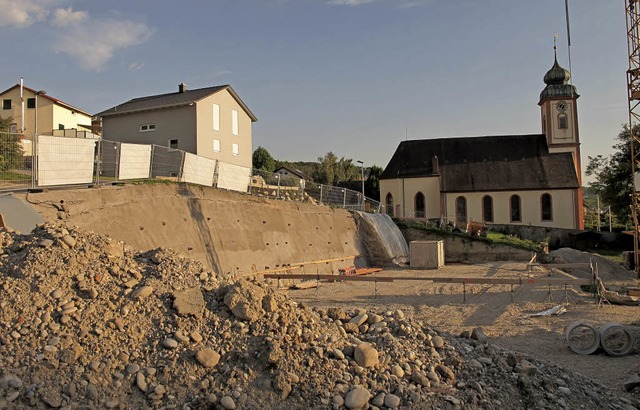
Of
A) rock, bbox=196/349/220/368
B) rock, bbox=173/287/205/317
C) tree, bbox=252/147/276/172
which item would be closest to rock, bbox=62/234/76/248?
rock, bbox=173/287/205/317

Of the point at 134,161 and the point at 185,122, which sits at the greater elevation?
the point at 185,122

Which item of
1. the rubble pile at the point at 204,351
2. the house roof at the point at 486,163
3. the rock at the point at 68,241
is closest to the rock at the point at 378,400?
the rubble pile at the point at 204,351

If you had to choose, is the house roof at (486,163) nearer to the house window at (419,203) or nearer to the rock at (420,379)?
the house window at (419,203)

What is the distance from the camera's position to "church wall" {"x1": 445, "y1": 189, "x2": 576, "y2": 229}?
1918 inches

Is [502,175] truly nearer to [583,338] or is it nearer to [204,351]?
[583,338]

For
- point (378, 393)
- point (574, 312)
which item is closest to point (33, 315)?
point (378, 393)

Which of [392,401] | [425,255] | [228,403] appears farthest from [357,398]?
[425,255]

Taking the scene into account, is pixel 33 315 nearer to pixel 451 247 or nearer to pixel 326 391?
pixel 326 391

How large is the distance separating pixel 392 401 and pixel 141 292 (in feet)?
11.6

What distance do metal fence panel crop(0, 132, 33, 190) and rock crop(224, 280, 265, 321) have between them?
8.08 meters

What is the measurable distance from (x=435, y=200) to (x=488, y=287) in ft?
110

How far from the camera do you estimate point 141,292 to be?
278 inches

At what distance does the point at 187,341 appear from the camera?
6441mm

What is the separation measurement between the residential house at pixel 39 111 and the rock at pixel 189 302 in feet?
111
